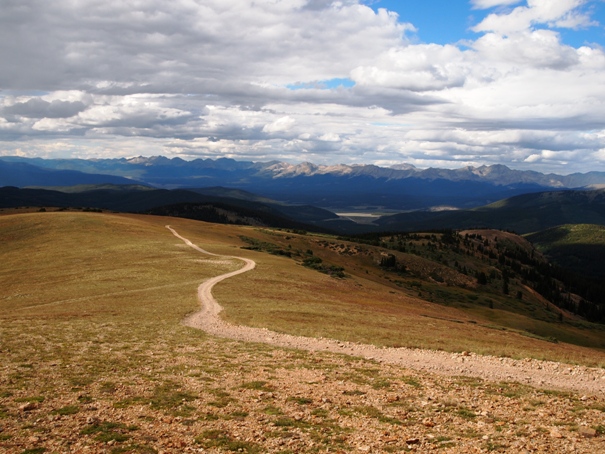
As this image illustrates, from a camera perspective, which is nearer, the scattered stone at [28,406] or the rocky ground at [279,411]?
the rocky ground at [279,411]

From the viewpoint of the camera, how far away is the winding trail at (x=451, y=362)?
744 inches

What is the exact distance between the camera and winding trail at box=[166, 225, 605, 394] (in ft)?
62.0

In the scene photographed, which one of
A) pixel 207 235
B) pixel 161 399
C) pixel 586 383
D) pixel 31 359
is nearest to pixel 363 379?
pixel 161 399

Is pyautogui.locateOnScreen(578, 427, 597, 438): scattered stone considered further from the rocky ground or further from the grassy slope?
the grassy slope

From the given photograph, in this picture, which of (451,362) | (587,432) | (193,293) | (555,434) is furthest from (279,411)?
(193,293)

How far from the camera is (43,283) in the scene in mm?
45094

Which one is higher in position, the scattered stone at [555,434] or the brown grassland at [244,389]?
the scattered stone at [555,434]

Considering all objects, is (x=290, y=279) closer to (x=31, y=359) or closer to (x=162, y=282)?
(x=162, y=282)

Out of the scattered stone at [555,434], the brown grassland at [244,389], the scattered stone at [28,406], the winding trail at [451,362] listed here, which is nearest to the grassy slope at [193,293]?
the brown grassland at [244,389]

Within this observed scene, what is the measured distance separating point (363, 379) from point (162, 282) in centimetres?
3105

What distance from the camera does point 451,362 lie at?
2186 centimetres

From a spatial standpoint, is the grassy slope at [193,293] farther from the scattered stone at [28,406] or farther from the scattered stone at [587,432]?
the scattered stone at [28,406]

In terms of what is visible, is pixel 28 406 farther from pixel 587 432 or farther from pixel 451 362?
pixel 451 362

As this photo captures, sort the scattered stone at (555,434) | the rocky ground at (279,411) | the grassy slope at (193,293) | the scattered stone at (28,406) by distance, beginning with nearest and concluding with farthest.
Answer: the rocky ground at (279,411)
the scattered stone at (555,434)
the scattered stone at (28,406)
the grassy slope at (193,293)
